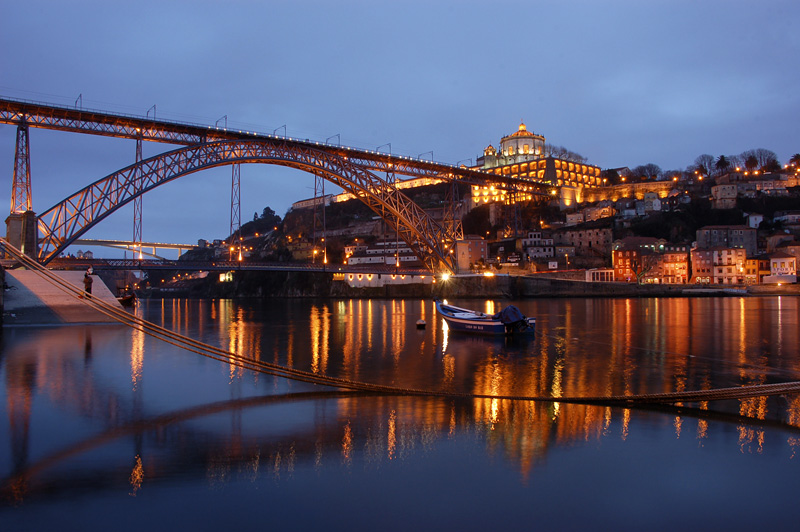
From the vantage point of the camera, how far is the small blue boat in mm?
20719

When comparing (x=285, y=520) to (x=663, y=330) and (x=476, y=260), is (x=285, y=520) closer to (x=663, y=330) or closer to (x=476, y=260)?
(x=663, y=330)

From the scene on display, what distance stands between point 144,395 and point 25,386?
108 inches

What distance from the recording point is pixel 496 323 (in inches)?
818

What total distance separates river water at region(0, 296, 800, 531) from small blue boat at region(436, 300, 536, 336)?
269 inches

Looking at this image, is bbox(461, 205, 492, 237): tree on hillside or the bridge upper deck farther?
bbox(461, 205, 492, 237): tree on hillside

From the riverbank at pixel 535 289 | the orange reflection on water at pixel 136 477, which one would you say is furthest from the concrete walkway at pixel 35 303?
the riverbank at pixel 535 289

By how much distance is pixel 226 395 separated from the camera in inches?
405

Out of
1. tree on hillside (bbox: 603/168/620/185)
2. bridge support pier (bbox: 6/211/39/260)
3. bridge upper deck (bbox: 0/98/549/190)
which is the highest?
tree on hillside (bbox: 603/168/620/185)

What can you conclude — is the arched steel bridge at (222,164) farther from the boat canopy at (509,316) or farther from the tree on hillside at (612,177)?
the tree on hillside at (612,177)

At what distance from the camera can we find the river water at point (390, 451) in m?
5.18

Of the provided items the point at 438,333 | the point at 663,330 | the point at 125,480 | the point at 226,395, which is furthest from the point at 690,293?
the point at 125,480

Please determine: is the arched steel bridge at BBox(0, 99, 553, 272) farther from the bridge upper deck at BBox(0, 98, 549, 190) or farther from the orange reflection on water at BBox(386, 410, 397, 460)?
the orange reflection on water at BBox(386, 410, 397, 460)

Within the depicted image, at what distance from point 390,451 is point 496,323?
571 inches

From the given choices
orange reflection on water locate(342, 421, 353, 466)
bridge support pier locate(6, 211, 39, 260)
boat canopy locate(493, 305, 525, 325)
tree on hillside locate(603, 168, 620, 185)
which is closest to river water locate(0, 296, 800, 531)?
orange reflection on water locate(342, 421, 353, 466)
